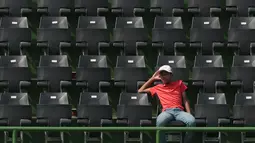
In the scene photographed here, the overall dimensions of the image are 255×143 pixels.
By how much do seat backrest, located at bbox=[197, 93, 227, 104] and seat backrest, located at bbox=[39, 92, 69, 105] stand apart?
177 cm

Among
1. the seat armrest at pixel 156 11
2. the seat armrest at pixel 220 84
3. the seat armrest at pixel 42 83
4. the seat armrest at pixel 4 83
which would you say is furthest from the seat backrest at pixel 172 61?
the seat armrest at pixel 4 83

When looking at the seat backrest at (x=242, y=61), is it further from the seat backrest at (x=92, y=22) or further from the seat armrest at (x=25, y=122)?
the seat armrest at (x=25, y=122)

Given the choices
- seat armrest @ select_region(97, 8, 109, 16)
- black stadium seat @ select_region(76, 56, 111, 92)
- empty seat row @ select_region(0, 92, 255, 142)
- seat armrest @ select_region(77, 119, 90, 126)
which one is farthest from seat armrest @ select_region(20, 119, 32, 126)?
seat armrest @ select_region(97, 8, 109, 16)

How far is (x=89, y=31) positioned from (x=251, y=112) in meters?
2.64

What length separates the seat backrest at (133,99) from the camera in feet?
37.0

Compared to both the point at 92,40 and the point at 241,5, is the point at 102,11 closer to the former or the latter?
the point at 92,40

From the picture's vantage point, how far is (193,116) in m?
11.1

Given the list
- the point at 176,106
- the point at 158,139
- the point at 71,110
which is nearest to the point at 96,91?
the point at 71,110

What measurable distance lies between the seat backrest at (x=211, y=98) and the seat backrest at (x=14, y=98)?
2.29m

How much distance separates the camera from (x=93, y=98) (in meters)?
11.3

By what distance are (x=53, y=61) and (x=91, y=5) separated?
1348 mm

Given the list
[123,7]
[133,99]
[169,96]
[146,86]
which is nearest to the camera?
[169,96]

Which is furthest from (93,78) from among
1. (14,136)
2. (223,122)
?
(14,136)

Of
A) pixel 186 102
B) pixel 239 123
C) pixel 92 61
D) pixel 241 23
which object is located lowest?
pixel 239 123
